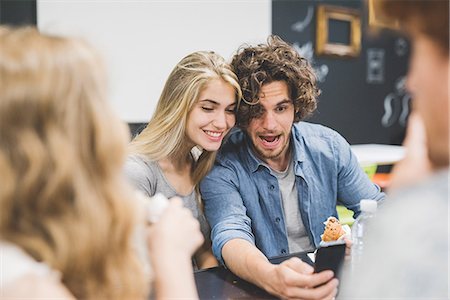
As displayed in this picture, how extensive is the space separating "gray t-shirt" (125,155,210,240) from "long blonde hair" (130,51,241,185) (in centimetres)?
4

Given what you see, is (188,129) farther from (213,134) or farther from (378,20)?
(378,20)

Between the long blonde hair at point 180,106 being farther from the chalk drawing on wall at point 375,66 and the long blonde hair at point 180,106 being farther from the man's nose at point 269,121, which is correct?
the chalk drawing on wall at point 375,66

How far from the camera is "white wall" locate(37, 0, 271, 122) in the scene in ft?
9.42

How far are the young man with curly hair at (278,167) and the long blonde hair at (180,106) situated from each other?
8 centimetres

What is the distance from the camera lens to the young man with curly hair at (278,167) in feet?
6.10

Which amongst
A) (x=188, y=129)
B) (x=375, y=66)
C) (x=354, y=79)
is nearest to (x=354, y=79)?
(x=354, y=79)

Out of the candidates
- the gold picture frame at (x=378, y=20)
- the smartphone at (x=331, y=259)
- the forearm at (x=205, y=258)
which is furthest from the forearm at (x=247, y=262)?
the gold picture frame at (x=378, y=20)

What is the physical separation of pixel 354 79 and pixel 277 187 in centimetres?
269

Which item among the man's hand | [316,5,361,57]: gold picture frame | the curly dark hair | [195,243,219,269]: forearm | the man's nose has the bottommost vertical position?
[195,243,219,269]: forearm

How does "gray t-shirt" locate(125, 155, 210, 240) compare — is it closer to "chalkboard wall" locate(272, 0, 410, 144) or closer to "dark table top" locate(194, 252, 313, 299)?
"dark table top" locate(194, 252, 313, 299)

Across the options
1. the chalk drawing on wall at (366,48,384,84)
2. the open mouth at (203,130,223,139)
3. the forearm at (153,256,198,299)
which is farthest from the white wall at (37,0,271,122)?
the forearm at (153,256,198,299)

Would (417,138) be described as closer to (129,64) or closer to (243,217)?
(243,217)

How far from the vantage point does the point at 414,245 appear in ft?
2.34

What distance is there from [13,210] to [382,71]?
13.8ft
